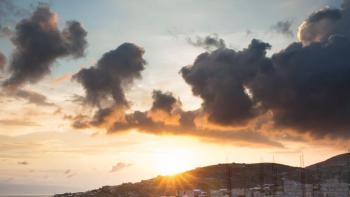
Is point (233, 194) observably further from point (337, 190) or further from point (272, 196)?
point (337, 190)

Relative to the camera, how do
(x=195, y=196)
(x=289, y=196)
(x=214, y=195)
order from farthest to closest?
(x=195, y=196)
(x=214, y=195)
(x=289, y=196)

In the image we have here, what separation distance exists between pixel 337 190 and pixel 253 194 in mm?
28061

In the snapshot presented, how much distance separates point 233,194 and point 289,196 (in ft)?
93.1

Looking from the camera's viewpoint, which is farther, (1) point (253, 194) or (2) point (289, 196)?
(1) point (253, 194)

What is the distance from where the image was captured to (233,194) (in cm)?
16812

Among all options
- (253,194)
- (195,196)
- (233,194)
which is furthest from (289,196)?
(195,196)

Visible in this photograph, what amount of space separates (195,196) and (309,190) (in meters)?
42.1

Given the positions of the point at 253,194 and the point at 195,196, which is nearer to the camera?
the point at 253,194

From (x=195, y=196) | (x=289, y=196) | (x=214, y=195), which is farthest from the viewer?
(x=195, y=196)

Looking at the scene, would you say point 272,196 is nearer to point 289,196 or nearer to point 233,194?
point 289,196

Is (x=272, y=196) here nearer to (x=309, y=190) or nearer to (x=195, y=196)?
(x=309, y=190)

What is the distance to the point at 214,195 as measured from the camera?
15875cm

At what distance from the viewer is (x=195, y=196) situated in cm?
17425

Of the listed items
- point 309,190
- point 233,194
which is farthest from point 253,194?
point 309,190
